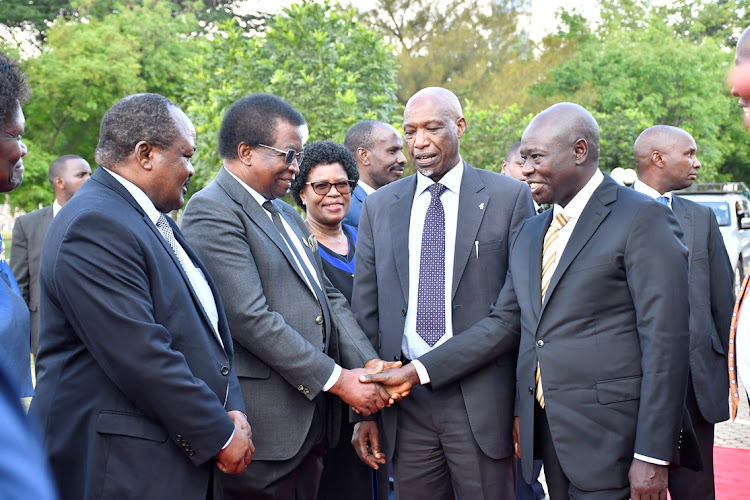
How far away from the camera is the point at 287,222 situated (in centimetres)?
421

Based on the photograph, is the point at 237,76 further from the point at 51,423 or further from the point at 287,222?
the point at 51,423

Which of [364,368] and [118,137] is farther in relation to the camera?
[364,368]

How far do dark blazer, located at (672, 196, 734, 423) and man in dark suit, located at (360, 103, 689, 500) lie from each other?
4.85 feet

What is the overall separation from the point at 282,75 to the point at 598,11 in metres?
28.0

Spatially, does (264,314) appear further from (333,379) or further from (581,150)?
(581,150)

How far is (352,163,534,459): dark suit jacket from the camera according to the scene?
3998 millimetres

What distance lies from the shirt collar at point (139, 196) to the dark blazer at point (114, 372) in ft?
0.37

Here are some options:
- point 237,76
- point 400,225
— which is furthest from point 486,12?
point 400,225

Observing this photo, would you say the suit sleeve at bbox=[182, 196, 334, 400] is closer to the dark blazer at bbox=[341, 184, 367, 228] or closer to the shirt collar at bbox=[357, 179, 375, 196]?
the dark blazer at bbox=[341, 184, 367, 228]

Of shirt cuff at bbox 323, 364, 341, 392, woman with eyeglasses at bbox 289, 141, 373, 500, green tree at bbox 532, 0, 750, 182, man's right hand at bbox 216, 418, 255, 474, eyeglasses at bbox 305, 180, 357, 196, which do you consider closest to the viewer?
man's right hand at bbox 216, 418, 255, 474

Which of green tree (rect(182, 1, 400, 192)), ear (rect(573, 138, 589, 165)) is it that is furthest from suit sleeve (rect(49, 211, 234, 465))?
green tree (rect(182, 1, 400, 192))

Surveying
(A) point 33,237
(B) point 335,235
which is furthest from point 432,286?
(A) point 33,237

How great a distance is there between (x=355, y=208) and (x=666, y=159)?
2185mm

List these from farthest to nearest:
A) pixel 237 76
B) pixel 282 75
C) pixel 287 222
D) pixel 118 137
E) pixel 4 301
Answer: pixel 237 76 < pixel 282 75 < pixel 287 222 < pixel 118 137 < pixel 4 301
